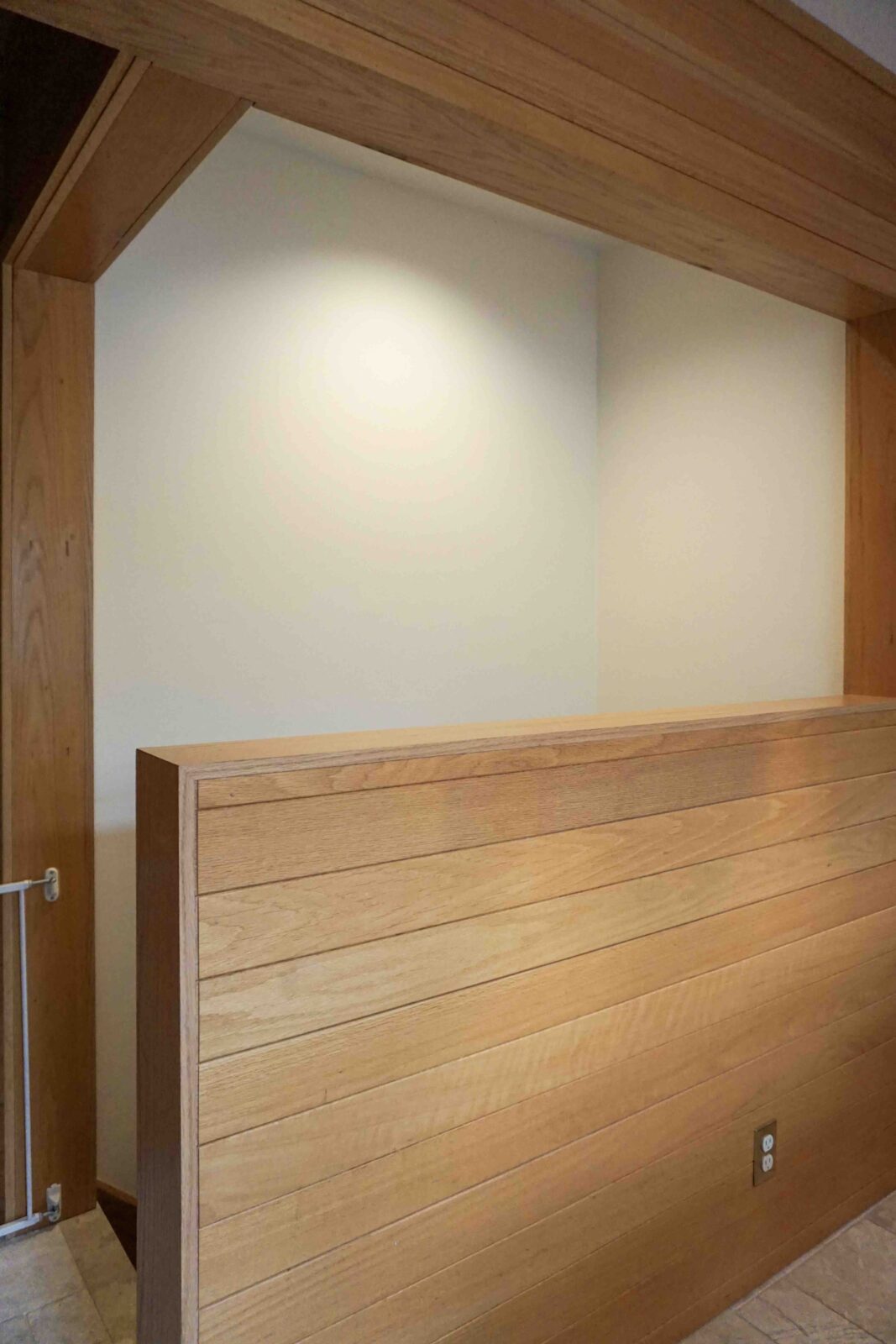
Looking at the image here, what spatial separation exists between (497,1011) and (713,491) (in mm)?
2145

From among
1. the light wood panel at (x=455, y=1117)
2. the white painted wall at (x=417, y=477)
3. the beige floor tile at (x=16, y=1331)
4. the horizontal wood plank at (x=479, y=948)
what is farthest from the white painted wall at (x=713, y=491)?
the beige floor tile at (x=16, y=1331)

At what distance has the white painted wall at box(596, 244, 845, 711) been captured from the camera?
2906 mm

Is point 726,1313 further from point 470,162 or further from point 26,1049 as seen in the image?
point 470,162

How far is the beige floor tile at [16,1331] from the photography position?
203 centimetres

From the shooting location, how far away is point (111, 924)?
2.61 meters

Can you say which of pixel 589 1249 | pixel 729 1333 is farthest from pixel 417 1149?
pixel 729 1333

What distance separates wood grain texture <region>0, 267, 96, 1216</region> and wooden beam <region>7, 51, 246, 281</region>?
0.93ft

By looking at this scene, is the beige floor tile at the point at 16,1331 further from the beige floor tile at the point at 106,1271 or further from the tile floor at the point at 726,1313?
the beige floor tile at the point at 106,1271

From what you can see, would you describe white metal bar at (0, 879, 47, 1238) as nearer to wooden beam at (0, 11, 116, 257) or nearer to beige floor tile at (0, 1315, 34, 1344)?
beige floor tile at (0, 1315, 34, 1344)

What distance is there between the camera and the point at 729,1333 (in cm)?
201

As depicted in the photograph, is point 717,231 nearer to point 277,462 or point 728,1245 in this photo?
point 277,462

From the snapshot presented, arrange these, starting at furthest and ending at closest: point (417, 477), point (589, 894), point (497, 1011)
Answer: point (417, 477), point (589, 894), point (497, 1011)

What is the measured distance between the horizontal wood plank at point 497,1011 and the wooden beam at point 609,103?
133cm

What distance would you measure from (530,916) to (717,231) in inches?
55.6
